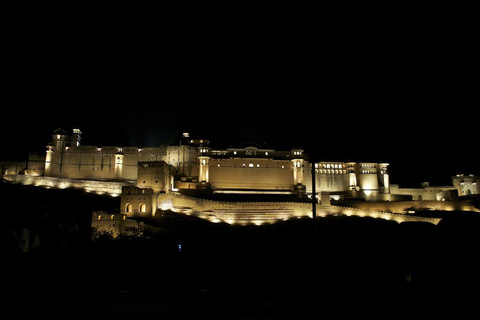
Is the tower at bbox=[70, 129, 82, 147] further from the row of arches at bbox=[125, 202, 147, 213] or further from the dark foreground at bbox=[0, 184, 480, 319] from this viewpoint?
the row of arches at bbox=[125, 202, 147, 213]

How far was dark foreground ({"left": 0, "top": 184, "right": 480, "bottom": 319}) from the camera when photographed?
723 cm

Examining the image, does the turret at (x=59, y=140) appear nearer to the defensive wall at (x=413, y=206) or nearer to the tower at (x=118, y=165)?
the tower at (x=118, y=165)

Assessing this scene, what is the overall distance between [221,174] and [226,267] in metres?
40.3

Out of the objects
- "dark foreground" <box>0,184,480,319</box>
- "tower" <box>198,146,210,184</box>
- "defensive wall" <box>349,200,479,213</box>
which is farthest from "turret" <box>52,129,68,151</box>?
"defensive wall" <box>349,200,479,213</box>

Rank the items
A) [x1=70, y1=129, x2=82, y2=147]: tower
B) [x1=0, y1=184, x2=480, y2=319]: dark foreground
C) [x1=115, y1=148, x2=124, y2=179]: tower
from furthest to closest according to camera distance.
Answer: [x1=70, y1=129, x2=82, y2=147]: tower
[x1=115, y1=148, x2=124, y2=179]: tower
[x1=0, y1=184, x2=480, y2=319]: dark foreground

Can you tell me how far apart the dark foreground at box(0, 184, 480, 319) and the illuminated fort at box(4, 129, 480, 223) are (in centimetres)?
960

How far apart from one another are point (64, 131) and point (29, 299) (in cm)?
6429

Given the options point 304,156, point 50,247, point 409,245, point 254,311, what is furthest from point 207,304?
point 304,156

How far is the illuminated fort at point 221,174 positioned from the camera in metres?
52.8

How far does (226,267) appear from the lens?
2489 centimetres

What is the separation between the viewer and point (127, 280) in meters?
21.7

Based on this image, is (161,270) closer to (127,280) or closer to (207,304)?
(127,280)

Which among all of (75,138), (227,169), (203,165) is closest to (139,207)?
(203,165)

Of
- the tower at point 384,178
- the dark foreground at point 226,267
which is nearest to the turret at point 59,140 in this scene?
the dark foreground at point 226,267
